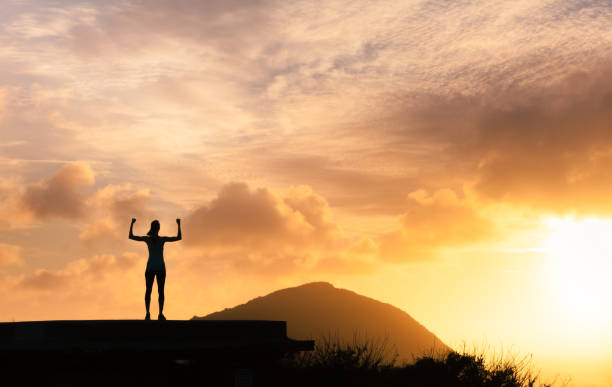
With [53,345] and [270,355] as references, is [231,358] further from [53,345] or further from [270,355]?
[53,345]

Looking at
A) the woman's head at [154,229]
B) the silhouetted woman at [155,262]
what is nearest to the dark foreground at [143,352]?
the silhouetted woman at [155,262]

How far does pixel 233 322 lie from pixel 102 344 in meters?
2.97

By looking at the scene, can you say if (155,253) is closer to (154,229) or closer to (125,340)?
(154,229)

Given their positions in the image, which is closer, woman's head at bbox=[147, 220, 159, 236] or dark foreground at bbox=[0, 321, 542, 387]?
dark foreground at bbox=[0, 321, 542, 387]

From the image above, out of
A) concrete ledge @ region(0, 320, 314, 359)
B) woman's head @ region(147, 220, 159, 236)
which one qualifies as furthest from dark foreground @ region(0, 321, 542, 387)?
woman's head @ region(147, 220, 159, 236)

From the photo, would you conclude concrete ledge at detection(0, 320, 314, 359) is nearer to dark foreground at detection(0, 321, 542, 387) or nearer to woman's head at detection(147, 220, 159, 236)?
dark foreground at detection(0, 321, 542, 387)

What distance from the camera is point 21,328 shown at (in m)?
14.7

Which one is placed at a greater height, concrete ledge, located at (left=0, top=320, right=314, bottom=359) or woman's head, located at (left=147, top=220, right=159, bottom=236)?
woman's head, located at (left=147, top=220, right=159, bottom=236)

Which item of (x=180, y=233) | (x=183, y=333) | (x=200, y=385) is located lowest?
(x=200, y=385)

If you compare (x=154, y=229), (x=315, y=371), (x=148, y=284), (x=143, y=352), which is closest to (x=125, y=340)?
(x=143, y=352)

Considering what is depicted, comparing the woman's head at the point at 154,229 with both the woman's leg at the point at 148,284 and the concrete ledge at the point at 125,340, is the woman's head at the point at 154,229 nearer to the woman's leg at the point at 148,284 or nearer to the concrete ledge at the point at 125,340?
the woman's leg at the point at 148,284

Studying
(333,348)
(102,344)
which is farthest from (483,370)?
(102,344)

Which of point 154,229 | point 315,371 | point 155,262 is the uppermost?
point 154,229

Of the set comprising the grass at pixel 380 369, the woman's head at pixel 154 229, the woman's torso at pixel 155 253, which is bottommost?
the grass at pixel 380 369
